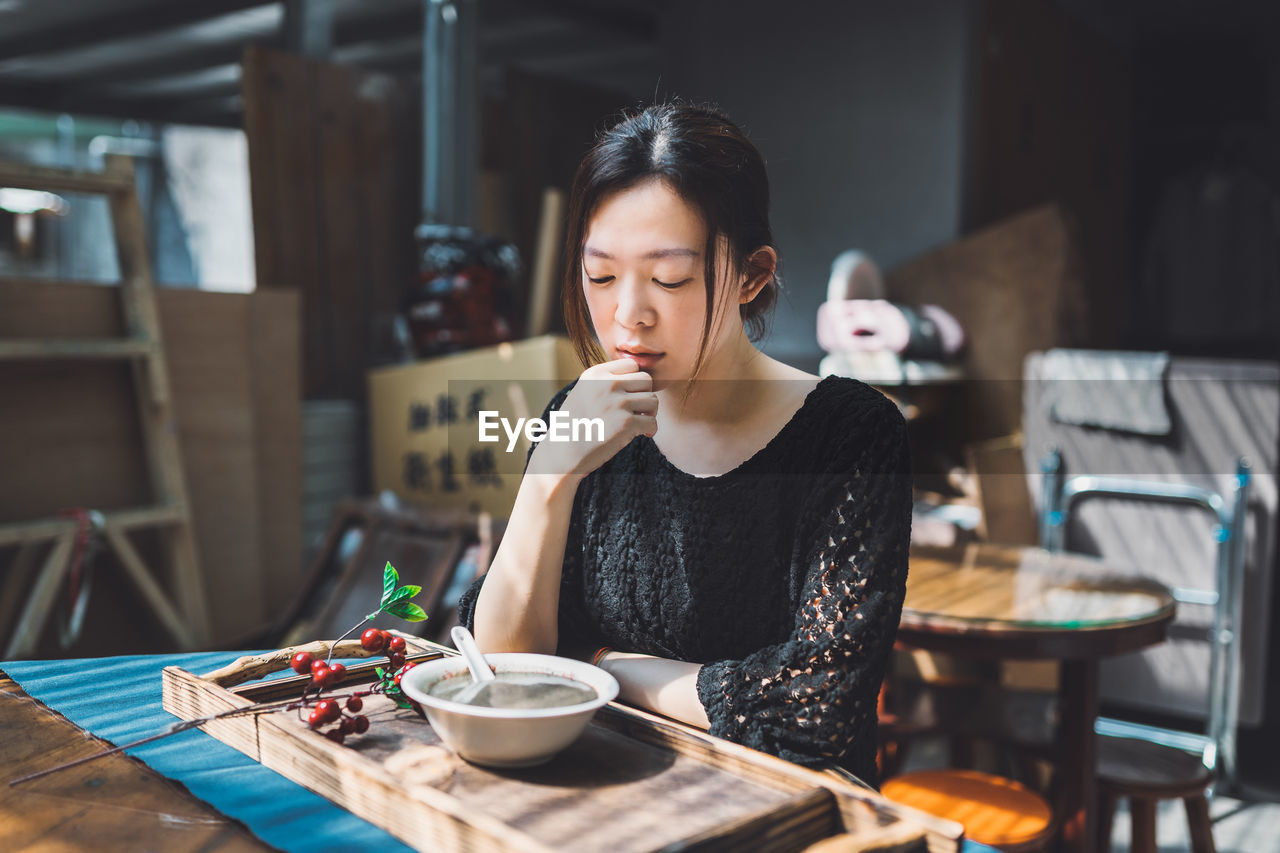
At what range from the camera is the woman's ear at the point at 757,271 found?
1.23 meters

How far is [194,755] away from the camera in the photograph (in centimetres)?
97

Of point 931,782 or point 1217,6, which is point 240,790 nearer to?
point 931,782

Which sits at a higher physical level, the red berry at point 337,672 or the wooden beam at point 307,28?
the wooden beam at point 307,28

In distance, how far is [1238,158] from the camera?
6.57 m

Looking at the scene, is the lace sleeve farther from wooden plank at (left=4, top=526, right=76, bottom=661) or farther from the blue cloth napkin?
wooden plank at (left=4, top=526, right=76, bottom=661)

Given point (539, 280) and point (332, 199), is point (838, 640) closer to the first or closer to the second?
point (539, 280)

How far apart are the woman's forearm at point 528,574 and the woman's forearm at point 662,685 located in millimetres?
104

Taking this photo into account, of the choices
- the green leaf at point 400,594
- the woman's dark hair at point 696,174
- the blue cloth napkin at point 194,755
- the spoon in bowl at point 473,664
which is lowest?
the blue cloth napkin at point 194,755

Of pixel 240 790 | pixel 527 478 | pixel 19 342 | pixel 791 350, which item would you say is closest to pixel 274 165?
pixel 19 342

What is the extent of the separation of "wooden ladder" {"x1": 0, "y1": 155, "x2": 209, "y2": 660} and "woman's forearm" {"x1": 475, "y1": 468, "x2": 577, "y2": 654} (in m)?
2.40

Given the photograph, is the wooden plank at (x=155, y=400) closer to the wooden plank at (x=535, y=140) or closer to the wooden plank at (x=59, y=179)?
the wooden plank at (x=59, y=179)

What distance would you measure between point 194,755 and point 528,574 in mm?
397

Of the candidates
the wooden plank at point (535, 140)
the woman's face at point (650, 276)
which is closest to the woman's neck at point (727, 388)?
the woman's face at point (650, 276)

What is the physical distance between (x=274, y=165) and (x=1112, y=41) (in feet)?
17.3
